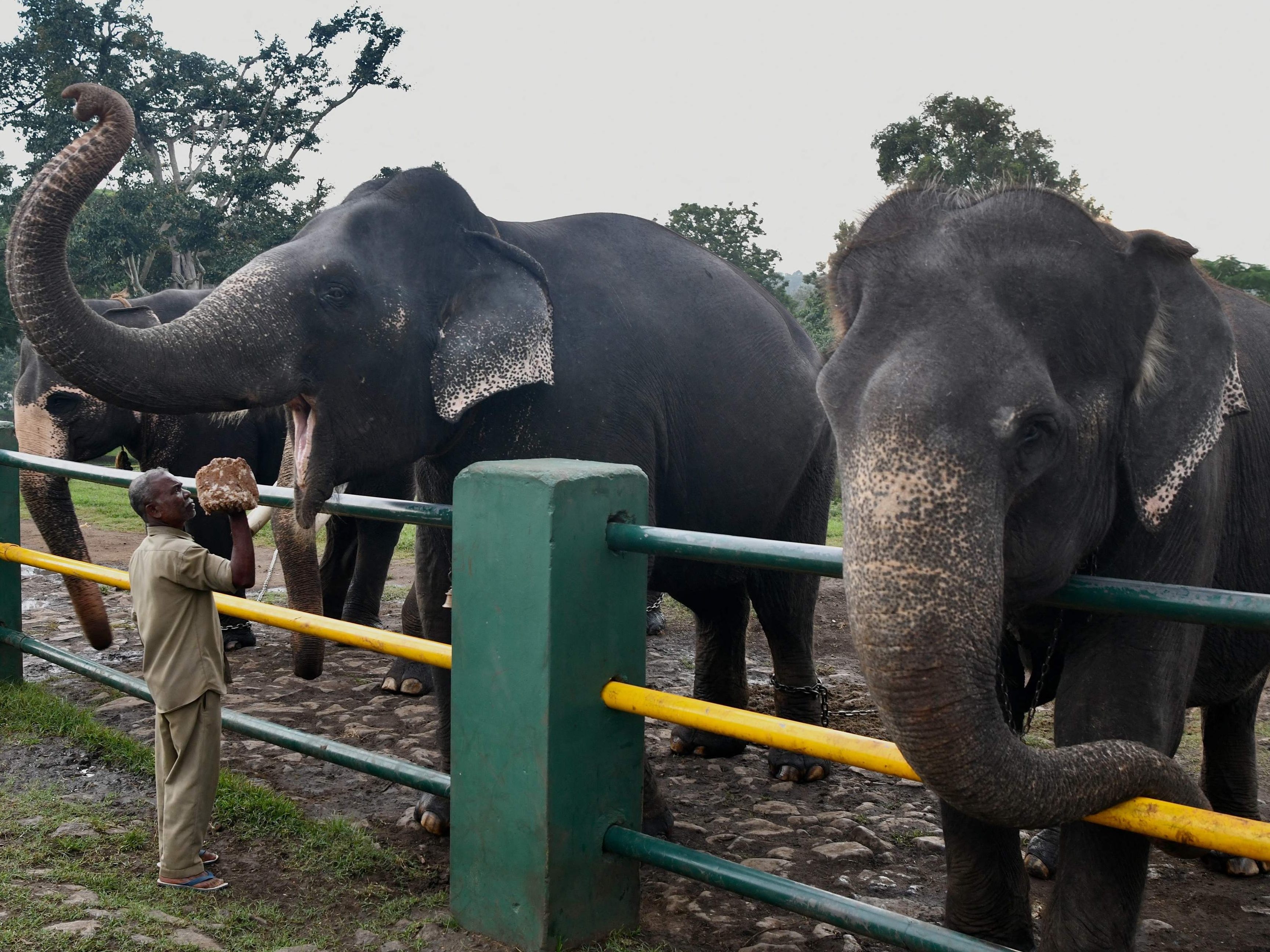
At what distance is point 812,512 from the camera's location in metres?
5.37

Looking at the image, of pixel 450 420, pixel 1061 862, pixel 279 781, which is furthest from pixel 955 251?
pixel 279 781

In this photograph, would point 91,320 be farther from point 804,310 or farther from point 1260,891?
point 804,310

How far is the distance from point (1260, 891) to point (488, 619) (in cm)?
255

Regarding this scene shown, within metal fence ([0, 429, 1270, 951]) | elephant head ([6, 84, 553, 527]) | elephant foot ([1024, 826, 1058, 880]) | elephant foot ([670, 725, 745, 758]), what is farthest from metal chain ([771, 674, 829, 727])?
metal fence ([0, 429, 1270, 951])

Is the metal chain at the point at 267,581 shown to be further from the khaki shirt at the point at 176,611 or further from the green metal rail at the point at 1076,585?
the green metal rail at the point at 1076,585

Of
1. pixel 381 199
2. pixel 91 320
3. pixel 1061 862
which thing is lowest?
pixel 1061 862

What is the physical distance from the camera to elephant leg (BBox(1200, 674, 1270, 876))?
4145mm

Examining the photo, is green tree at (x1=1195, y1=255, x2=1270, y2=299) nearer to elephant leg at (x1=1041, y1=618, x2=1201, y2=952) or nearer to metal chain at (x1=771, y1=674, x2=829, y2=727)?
metal chain at (x1=771, y1=674, x2=829, y2=727)

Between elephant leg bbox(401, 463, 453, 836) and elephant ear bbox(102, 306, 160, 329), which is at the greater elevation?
elephant ear bbox(102, 306, 160, 329)

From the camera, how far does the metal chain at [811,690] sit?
5.27m

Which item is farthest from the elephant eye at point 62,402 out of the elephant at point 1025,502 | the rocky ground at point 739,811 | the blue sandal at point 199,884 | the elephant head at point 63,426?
the elephant at point 1025,502

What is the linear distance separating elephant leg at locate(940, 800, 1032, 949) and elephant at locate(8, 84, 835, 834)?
3.61 feet

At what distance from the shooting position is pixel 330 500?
362 cm

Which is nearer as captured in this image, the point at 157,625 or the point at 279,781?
the point at 157,625
